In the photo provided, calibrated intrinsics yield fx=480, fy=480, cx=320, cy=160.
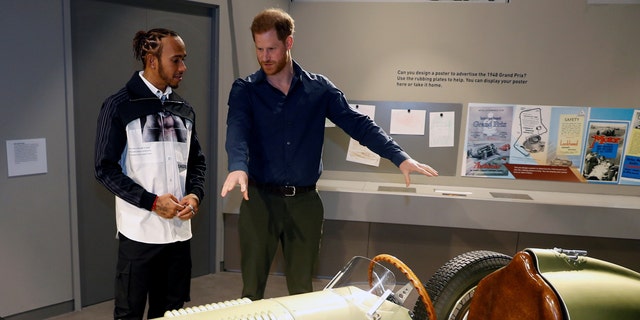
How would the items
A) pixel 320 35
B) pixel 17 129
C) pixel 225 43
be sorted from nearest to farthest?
pixel 17 129, pixel 225 43, pixel 320 35

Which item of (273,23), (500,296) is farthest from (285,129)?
(500,296)

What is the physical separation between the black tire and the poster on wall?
2.41m

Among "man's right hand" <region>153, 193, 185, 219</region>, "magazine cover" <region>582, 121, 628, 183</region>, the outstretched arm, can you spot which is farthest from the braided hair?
"magazine cover" <region>582, 121, 628, 183</region>

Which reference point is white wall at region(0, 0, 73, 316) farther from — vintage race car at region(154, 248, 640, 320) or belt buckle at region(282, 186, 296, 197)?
vintage race car at region(154, 248, 640, 320)

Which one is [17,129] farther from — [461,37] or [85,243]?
[461,37]

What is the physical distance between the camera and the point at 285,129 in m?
2.16

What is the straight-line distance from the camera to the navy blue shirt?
215cm

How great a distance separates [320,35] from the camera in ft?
12.6

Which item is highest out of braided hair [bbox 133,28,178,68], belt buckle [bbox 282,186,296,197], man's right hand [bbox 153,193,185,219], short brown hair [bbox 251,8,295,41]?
short brown hair [bbox 251,8,295,41]

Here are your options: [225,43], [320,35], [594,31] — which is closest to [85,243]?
[225,43]

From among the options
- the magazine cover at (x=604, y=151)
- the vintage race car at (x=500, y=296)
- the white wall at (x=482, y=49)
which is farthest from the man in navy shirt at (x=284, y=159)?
the magazine cover at (x=604, y=151)

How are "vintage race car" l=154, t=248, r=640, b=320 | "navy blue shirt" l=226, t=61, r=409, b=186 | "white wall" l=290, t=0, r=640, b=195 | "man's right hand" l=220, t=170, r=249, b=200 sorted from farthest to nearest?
"white wall" l=290, t=0, r=640, b=195 < "navy blue shirt" l=226, t=61, r=409, b=186 < "man's right hand" l=220, t=170, r=249, b=200 < "vintage race car" l=154, t=248, r=640, b=320

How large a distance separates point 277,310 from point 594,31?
135 inches

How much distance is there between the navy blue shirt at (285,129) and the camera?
2.15m
